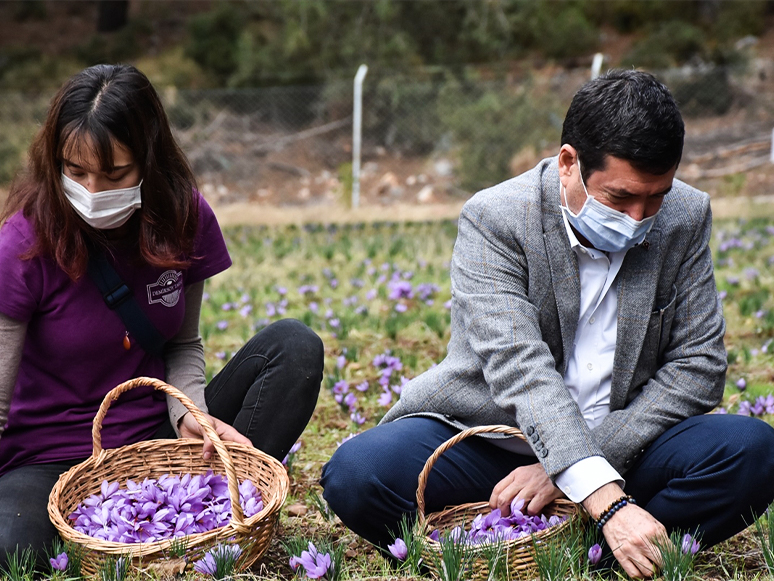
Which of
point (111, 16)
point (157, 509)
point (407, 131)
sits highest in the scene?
point (157, 509)

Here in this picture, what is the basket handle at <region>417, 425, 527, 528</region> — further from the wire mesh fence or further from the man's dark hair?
the wire mesh fence

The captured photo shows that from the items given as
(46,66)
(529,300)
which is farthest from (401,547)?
(46,66)

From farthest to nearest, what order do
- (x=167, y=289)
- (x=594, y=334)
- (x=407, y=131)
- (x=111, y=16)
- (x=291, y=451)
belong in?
(x=111, y=16), (x=407, y=131), (x=291, y=451), (x=167, y=289), (x=594, y=334)

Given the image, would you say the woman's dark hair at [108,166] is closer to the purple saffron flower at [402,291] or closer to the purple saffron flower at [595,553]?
the purple saffron flower at [595,553]

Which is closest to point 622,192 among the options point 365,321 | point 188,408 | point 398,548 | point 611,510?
point 611,510

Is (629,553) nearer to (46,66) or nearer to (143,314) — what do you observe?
(143,314)

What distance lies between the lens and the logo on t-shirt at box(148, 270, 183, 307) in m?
2.53

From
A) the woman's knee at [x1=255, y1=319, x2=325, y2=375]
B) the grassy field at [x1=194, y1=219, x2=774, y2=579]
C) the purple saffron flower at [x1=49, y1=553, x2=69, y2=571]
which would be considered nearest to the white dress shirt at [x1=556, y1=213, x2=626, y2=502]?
the grassy field at [x1=194, y1=219, x2=774, y2=579]

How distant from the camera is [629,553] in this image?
2.01m

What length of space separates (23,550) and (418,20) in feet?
52.1

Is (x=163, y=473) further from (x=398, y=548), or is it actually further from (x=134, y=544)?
(x=398, y=548)

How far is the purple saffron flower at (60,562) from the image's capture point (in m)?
2.15

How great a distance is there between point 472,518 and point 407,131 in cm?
1278

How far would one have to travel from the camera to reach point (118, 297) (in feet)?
8.02
